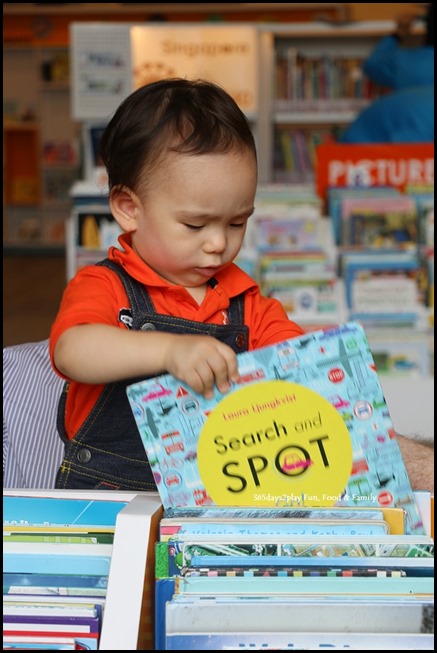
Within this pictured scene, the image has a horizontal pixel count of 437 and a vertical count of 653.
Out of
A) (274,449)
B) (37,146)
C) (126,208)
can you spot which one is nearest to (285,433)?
(274,449)

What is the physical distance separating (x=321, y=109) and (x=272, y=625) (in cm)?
679

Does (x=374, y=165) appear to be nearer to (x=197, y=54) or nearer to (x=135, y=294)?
(x=197, y=54)

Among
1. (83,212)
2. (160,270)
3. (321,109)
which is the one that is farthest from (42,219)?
(160,270)

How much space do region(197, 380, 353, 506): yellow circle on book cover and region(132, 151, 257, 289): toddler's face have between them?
314 millimetres

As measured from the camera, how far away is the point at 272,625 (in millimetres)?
937

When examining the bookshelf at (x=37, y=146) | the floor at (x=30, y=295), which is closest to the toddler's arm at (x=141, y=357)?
the floor at (x=30, y=295)

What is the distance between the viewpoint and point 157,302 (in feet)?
4.90

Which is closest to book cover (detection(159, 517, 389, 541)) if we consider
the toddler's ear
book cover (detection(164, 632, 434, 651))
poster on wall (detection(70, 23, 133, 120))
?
book cover (detection(164, 632, 434, 651))

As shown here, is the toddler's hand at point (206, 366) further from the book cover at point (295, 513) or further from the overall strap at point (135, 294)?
the overall strap at point (135, 294)

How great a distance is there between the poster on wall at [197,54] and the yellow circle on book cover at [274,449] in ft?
17.6

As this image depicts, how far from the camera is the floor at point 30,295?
741 centimetres

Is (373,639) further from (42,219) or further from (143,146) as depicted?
(42,219)

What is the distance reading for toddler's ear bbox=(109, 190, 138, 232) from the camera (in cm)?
146

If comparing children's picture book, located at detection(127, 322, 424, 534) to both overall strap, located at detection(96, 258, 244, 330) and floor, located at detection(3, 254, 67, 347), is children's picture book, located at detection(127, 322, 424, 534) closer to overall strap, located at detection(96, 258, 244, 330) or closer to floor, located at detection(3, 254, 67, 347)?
overall strap, located at detection(96, 258, 244, 330)
